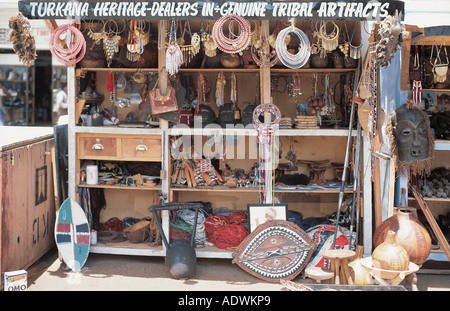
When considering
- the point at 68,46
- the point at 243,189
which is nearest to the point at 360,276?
the point at 243,189

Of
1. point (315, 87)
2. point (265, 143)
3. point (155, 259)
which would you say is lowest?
point (155, 259)

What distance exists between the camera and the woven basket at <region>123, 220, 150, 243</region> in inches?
248

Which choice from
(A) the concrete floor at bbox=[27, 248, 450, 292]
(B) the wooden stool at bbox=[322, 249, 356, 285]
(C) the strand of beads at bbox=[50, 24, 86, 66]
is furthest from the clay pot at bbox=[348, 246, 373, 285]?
(C) the strand of beads at bbox=[50, 24, 86, 66]

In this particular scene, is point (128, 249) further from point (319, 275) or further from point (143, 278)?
point (319, 275)

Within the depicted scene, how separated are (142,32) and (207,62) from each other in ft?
2.86

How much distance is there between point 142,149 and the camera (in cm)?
611

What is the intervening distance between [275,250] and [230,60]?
2308mm

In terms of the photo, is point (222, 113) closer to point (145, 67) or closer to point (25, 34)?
point (145, 67)

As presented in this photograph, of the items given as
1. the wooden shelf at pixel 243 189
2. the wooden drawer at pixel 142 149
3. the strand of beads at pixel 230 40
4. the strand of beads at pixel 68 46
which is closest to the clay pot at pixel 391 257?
the wooden shelf at pixel 243 189

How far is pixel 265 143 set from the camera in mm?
6016

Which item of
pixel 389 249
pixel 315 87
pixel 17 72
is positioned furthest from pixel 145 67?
pixel 17 72

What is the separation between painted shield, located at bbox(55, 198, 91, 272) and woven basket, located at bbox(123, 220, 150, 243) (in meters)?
0.53

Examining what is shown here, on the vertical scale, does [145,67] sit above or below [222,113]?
above

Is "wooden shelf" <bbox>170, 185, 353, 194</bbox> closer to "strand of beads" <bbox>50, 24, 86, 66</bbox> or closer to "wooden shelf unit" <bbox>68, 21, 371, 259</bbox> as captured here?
"wooden shelf unit" <bbox>68, 21, 371, 259</bbox>
